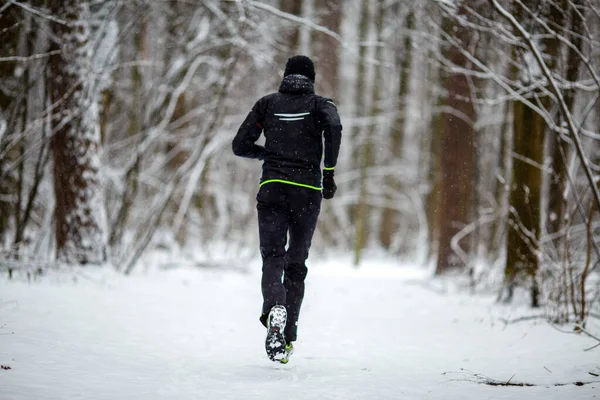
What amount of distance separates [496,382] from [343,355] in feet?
4.06

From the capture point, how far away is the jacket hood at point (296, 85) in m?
3.55

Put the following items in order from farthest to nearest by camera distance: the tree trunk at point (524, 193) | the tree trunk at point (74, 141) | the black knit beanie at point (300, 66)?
the tree trunk at point (524, 193) → the tree trunk at point (74, 141) → the black knit beanie at point (300, 66)

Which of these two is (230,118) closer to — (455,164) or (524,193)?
(455,164)

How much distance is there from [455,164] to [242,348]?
633 centimetres

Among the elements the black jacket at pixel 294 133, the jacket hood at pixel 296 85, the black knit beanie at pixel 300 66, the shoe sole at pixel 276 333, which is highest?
the black knit beanie at pixel 300 66

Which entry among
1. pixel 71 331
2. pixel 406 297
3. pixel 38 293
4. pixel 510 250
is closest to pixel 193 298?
pixel 38 293

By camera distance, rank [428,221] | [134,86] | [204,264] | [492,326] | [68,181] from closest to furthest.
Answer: [492,326] → [68,181] → [204,264] → [134,86] → [428,221]

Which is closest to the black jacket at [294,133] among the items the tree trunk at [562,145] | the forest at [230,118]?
the forest at [230,118]

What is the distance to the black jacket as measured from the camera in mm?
3475

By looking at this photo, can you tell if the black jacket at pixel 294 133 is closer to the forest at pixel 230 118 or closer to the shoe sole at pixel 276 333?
the shoe sole at pixel 276 333

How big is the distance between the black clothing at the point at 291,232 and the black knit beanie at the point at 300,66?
2.60ft

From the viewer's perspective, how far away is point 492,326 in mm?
5086

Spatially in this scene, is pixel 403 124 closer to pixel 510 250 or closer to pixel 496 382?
pixel 510 250

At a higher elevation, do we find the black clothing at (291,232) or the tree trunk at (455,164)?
the tree trunk at (455,164)
